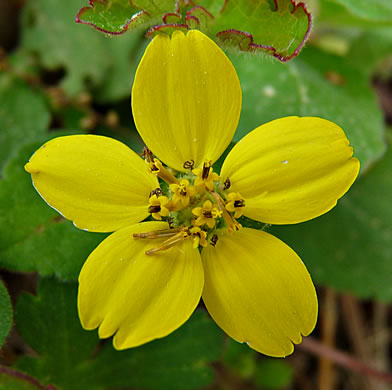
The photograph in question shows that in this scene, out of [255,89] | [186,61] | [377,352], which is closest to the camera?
[186,61]

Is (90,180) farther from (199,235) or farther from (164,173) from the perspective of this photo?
(199,235)

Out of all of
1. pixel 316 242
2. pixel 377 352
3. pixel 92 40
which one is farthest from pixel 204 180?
pixel 377 352

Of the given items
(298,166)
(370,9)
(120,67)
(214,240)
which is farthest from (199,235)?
(120,67)

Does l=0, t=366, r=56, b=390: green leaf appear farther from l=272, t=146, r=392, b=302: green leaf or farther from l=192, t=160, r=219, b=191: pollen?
l=272, t=146, r=392, b=302: green leaf

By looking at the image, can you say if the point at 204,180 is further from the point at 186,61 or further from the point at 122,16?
the point at 122,16

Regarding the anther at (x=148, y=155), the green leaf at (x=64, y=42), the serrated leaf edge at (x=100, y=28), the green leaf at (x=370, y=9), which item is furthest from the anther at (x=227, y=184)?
the green leaf at (x=64, y=42)

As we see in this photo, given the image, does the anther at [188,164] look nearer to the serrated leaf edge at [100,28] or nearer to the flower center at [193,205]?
the flower center at [193,205]

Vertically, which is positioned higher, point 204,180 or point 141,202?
point 204,180

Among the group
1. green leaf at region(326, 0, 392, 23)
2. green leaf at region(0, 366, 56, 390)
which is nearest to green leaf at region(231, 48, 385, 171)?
green leaf at region(326, 0, 392, 23)
